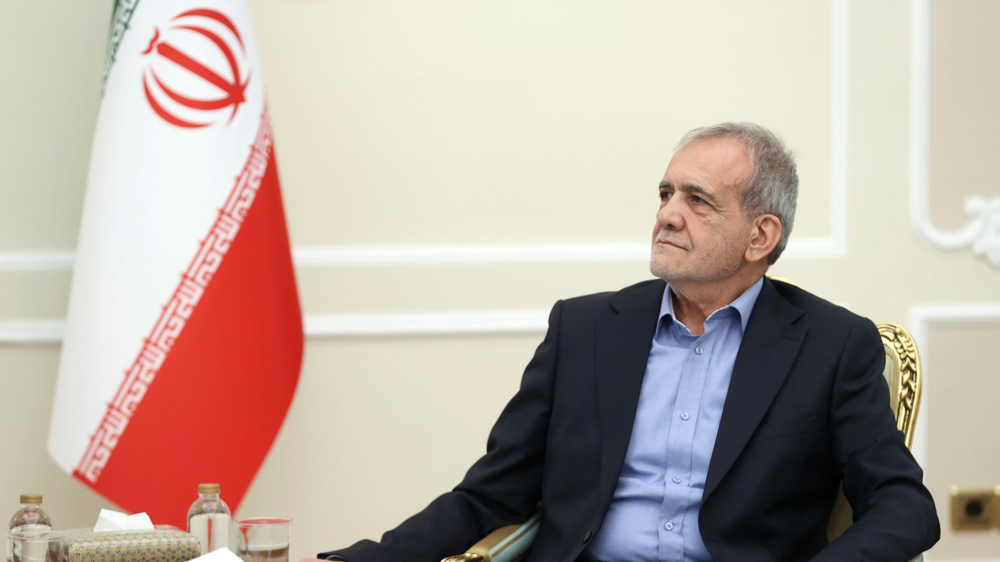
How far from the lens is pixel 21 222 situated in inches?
106

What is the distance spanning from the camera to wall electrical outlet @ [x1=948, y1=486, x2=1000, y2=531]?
286 centimetres

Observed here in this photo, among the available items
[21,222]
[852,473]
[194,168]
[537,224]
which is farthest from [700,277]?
[21,222]

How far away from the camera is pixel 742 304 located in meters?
1.78

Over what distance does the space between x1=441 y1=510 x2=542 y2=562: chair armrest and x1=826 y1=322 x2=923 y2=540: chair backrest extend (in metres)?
0.59

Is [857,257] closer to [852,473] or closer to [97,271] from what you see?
[852,473]

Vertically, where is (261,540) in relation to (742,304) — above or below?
below

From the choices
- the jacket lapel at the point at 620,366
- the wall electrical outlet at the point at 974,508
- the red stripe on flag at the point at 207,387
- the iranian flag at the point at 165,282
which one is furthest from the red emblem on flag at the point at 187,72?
the wall electrical outlet at the point at 974,508

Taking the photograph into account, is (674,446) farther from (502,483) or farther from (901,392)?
(901,392)

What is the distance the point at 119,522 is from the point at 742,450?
111 cm

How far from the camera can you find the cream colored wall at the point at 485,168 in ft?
9.01

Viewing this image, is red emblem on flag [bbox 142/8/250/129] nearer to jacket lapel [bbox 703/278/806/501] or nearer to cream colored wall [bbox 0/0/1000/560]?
cream colored wall [bbox 0/0/1000/560]

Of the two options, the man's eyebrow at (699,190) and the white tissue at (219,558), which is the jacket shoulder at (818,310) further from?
the white tissue at (219,558)

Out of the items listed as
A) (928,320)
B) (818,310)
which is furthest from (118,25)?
(928,320)

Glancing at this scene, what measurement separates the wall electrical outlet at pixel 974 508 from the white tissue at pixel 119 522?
2.44 meters
